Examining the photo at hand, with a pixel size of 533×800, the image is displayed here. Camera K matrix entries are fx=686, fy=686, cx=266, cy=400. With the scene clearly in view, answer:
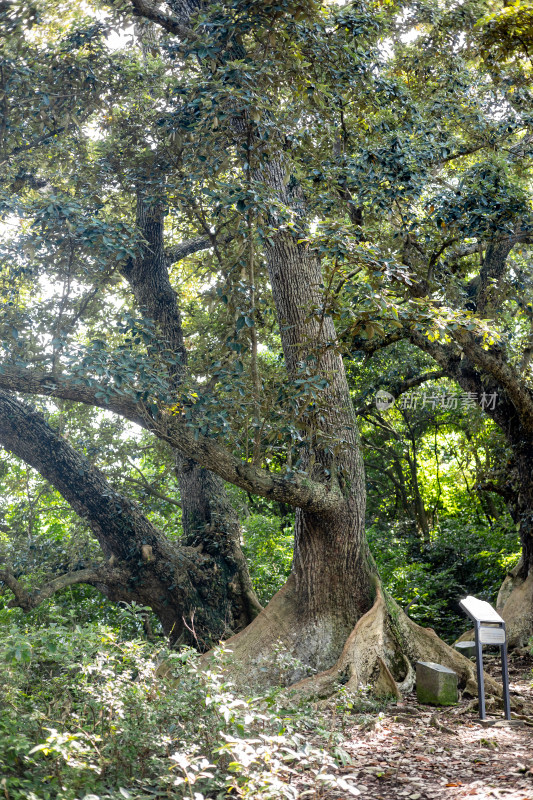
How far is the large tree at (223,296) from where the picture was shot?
613cm

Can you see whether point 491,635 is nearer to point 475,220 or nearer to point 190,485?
point 190,485

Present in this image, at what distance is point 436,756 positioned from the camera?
4574mm

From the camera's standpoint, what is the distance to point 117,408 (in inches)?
274

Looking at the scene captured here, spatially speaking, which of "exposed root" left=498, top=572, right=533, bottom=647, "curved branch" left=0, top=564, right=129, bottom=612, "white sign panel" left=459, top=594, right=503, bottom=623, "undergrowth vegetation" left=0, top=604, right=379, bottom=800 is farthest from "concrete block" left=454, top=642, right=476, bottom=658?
"undergrowth vegetation" left=0, top=604, right=379, bottom=800

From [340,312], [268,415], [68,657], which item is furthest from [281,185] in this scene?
[68,657]

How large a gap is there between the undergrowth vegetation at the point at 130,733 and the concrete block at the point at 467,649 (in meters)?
4.16

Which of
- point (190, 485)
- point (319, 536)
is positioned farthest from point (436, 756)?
point (190, 485)

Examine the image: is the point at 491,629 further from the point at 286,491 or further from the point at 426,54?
the point at 426,54

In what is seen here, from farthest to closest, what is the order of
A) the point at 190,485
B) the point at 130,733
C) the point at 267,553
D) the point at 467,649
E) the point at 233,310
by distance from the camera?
the point at 267,553 → the point at 190,485 → the point at 467,649 → the point at 233,310 → the point at 130,733

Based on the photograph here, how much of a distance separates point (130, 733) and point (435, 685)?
3.63m

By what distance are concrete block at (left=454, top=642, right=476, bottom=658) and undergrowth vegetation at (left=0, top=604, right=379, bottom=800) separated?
4158mm

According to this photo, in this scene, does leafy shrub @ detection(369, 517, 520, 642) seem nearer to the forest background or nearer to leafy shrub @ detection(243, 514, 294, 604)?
leafy shrub @ detection(243, 514, 294, 604)

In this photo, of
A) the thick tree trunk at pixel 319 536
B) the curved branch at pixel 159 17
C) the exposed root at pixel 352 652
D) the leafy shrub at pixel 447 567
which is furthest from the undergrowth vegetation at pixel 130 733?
the leafy shrub at pixel 447 567

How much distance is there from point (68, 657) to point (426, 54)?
8765 mm
